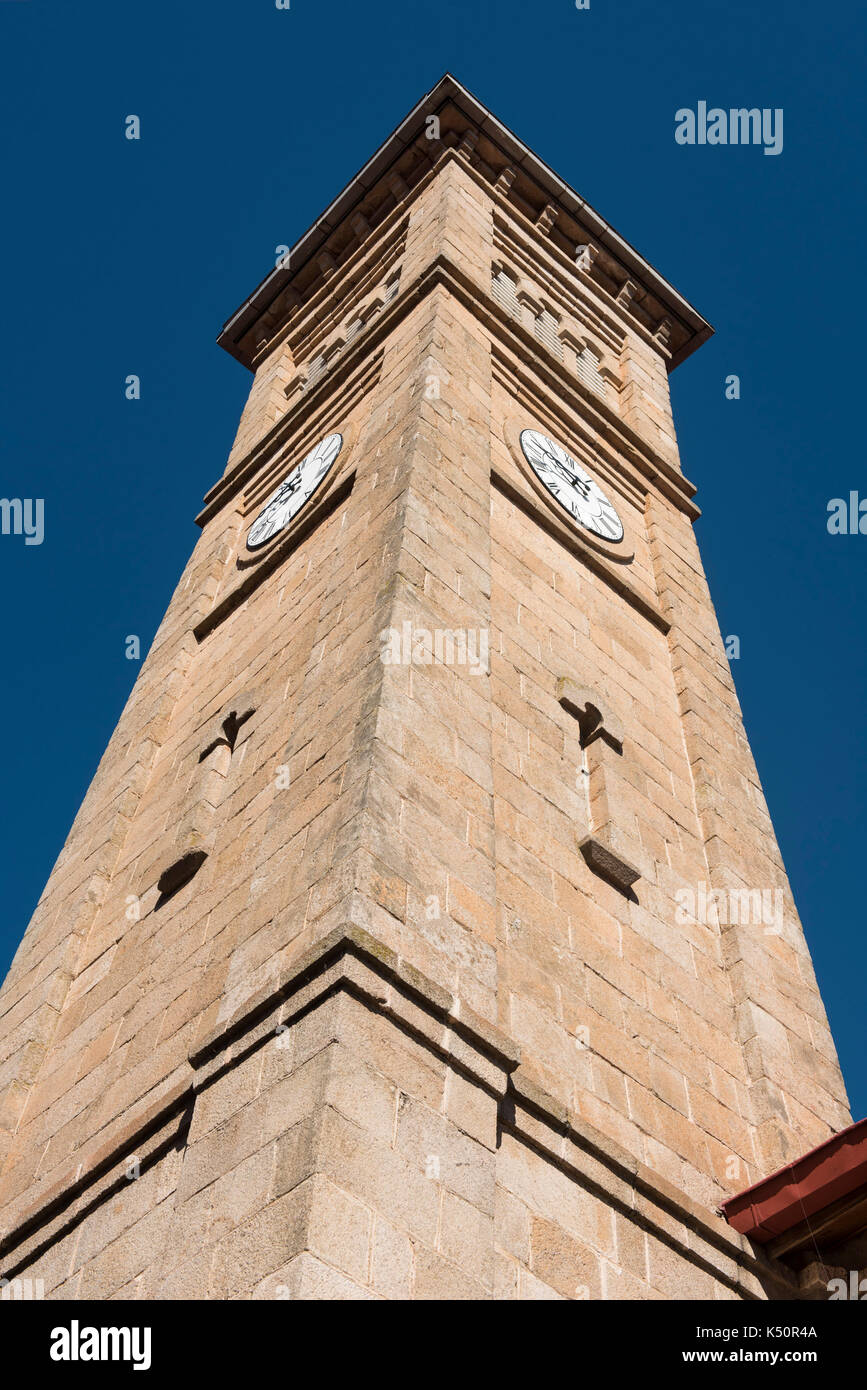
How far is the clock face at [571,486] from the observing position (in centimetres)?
1516

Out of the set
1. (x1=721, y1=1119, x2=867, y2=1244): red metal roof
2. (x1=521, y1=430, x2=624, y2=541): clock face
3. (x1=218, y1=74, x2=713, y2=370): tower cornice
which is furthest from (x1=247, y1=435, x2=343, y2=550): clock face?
(x1=721, y1=1119, x2=867, y2=1244): red metal roof

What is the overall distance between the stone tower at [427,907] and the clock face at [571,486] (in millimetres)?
93

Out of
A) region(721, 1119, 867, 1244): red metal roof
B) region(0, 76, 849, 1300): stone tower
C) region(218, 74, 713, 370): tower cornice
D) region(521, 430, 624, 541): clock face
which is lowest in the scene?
region(721, 1119, 867, 1244): red metal roof

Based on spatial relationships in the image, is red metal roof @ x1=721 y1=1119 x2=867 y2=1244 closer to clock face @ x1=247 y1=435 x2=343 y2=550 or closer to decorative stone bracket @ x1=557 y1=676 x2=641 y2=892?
decorative stone bracket @ x1=557 y1=676 x2=641 y2=892

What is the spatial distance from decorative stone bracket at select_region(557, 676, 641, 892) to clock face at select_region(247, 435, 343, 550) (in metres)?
4.50

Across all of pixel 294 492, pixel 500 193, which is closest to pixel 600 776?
pixel 294 492

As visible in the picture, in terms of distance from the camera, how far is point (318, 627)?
462 inches

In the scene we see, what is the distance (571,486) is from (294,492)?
3042 mm

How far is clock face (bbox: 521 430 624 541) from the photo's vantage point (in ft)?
49.8

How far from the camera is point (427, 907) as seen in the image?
8.24m

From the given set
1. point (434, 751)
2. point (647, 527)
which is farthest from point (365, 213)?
point (434, 751)

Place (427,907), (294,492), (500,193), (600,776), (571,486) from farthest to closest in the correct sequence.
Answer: (500,193) → (294,492) → (571,486) → (600,776) → (427,907)

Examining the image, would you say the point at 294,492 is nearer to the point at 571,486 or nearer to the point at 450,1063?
the point at 571,486
